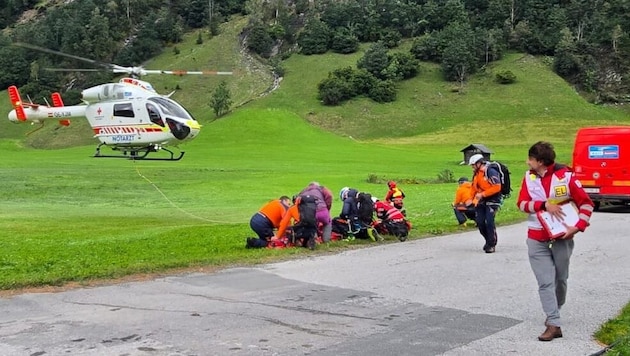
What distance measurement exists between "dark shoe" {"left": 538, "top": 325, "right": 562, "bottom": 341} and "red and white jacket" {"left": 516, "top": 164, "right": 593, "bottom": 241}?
101 centimetres

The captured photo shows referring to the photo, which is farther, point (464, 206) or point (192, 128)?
point (192, 128)

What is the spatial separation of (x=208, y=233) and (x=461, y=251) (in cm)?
733

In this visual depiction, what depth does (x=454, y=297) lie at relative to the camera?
9.52 meters

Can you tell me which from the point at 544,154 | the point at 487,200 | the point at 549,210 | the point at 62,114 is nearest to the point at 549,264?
the point at 549,210

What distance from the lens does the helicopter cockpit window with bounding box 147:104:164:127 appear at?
23.7 meters

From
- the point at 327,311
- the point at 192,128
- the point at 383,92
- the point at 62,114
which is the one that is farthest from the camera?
the point at 383,92

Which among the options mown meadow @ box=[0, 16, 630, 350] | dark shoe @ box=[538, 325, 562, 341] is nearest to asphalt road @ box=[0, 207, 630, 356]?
dark shoe @ box=[538, 325, 562, 341]

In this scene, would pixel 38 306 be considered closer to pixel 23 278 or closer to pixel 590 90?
pixel 23 278

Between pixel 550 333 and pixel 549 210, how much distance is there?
4.53 feet

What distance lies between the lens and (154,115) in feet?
77.9

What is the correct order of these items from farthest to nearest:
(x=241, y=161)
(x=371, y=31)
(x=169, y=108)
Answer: (x=371, y=31)
(x=241, y=161)
(x=169, y=108)

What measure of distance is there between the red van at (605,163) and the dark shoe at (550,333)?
745 inches

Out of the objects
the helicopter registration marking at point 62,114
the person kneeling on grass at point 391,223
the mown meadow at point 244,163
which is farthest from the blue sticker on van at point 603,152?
the helicopter registration marking at point 62,114

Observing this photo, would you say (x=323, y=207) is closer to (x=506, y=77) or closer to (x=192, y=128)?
(x=192, y=128)
